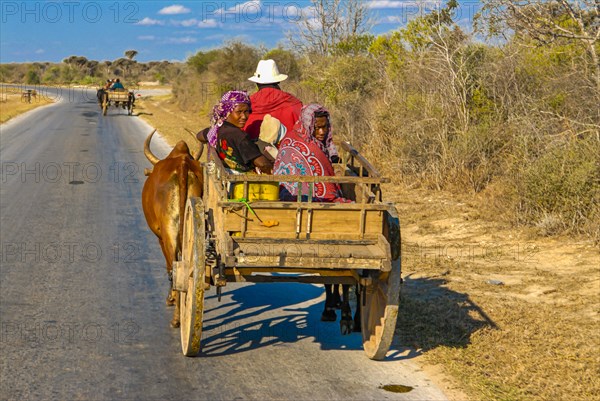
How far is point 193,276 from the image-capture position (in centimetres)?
547

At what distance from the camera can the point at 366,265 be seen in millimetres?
5227

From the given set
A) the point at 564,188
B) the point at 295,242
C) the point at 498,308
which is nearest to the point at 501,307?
the point at 498,308

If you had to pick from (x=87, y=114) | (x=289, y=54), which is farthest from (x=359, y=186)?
(x=87, y=114)

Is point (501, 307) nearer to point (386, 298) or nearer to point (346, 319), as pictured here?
point (346, 319)

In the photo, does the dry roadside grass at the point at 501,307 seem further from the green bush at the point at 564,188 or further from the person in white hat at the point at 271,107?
the person in white hat at the point at 271,107

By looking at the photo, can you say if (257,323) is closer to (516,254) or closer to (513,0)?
(516,254)

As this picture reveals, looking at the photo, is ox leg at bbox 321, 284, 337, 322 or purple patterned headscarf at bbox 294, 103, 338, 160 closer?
purple patterned headscarf at bbox 294, 103, 338, 160

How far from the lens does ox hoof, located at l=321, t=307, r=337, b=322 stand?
7.00m

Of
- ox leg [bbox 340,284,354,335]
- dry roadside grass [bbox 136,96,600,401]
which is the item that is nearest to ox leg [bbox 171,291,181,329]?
ox leg [bbox 340,284,354,335]

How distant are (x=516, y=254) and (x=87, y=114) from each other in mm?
34933

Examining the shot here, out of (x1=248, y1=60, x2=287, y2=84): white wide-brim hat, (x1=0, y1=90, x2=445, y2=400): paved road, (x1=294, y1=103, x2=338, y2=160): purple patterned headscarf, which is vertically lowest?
(x1=0, y1=90, x2=445, y2=400): paved road

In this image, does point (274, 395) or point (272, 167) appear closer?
point (274, 395)

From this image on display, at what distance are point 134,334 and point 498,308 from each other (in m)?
3.24

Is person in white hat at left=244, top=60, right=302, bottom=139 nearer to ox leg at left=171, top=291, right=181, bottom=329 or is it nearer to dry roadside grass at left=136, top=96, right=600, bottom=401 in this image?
ox leg at left=171, top=291, right=181, bottom=329
